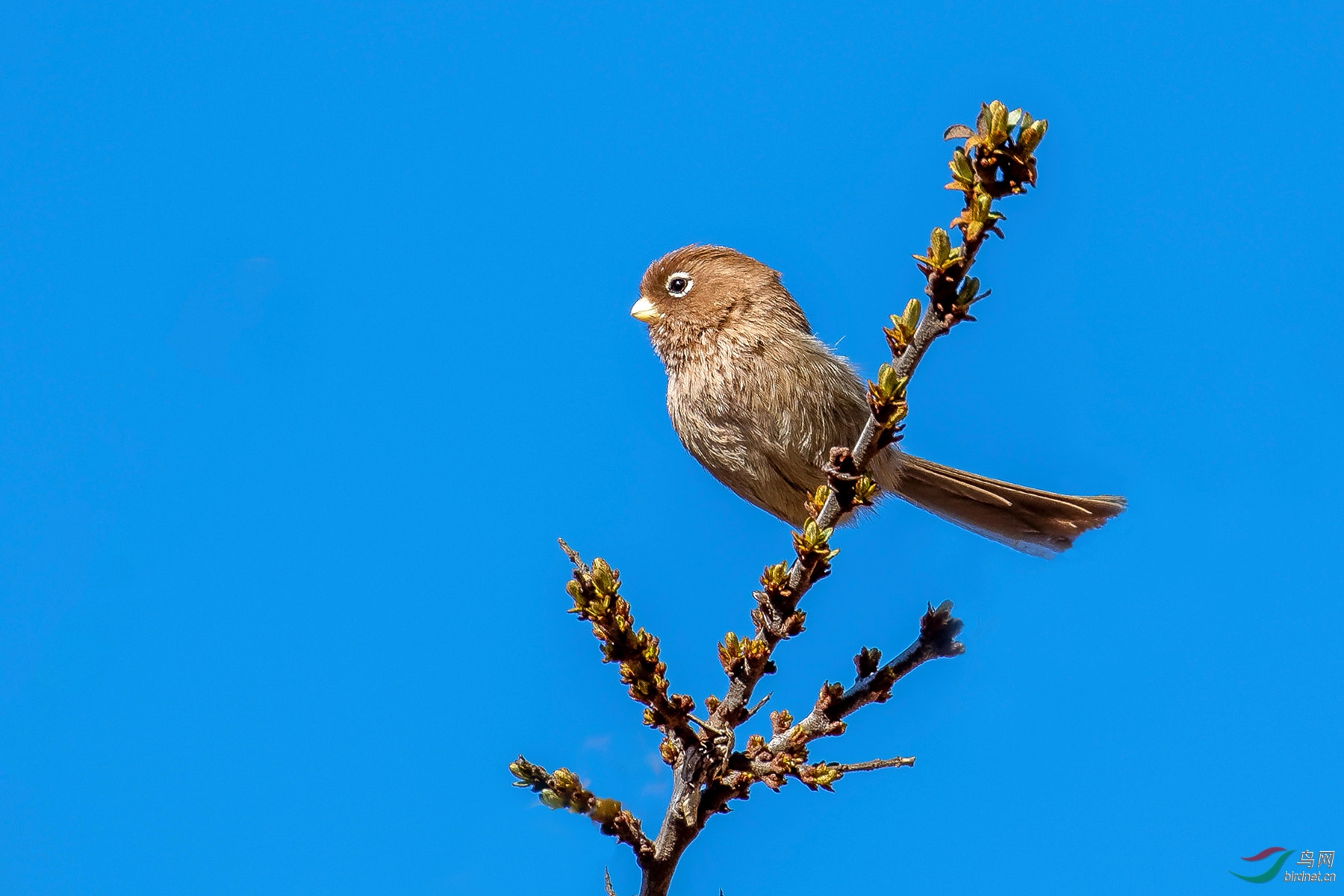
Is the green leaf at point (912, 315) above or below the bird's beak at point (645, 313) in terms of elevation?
below

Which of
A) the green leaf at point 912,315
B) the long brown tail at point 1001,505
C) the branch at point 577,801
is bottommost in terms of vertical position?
the branch at point 577,801

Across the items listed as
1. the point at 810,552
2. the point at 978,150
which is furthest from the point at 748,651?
the point at 978,150

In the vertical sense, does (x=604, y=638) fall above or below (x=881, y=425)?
below

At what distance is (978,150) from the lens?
3.31 metres

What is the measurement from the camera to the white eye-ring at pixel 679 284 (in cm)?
648

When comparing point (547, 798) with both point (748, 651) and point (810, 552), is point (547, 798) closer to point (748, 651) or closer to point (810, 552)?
point (748, 651)

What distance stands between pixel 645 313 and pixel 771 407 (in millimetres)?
1194

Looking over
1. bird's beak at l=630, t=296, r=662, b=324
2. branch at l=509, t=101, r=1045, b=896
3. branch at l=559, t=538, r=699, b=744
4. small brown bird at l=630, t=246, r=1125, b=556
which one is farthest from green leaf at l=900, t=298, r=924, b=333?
bird's beak at l=630, t=296, r=662, b=324

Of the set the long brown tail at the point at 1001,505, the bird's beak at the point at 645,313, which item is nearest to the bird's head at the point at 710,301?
the bird's beak at the point at 645,313

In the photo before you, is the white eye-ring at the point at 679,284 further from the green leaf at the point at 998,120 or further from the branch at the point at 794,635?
the green leaf at the point at 998,120

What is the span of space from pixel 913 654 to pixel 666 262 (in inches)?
125

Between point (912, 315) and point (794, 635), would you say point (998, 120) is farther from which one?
point (794, 635)

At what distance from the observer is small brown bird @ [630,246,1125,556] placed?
577cm

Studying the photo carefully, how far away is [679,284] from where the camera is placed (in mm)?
6527
